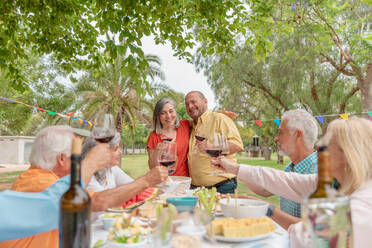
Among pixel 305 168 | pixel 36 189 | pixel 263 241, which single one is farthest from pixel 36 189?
pixel 305 168

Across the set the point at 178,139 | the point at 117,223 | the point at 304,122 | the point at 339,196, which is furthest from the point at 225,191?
the point at 339,196

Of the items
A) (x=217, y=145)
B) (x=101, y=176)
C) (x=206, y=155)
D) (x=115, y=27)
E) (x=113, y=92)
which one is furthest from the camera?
(x=113, y=92)

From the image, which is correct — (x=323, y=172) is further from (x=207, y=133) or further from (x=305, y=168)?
(x=207, y=133)

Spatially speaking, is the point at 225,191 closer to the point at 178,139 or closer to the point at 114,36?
the point at 178,139

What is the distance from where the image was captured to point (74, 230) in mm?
958

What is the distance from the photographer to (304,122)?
2.45 metres

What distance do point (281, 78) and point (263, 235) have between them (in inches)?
598

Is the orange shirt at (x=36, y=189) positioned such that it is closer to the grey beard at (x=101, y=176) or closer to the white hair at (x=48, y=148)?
the white hair at (x=48, y=148)

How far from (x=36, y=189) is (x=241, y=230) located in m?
1.08

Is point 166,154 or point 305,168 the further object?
point 305,168

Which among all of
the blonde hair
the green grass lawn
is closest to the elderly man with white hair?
the blonde hair

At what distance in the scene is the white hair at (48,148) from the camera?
1753 mm

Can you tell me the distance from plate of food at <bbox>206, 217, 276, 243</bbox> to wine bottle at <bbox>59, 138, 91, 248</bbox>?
1.78 ft

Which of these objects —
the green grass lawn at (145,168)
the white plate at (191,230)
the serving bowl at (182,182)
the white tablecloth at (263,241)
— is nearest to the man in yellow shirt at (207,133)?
the serving bowl at (182,182)
